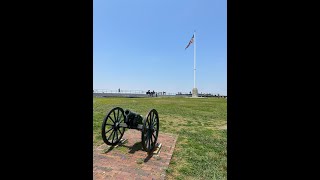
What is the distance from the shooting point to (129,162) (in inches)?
201

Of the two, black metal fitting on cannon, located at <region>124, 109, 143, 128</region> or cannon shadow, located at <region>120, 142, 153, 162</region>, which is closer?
cannon shadow, located at <region>120, 142, 153, 162</region>

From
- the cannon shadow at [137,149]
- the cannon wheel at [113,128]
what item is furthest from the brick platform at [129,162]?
the cannon wheel at [113,128]

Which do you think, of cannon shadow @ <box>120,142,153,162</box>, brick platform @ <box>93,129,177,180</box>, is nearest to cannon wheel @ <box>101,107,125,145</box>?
brick platform @ <box>93,129,177,180</box>

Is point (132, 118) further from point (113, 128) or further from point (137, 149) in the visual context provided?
point (137, 149)

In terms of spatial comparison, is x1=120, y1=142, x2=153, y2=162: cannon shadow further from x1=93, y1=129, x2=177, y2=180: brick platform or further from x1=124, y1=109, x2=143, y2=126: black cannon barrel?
x1=124, y1=109, x2=143, y2=126: black cannon barrel

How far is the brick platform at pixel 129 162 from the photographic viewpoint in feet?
14.4

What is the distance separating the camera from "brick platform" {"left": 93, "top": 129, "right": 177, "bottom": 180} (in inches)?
173

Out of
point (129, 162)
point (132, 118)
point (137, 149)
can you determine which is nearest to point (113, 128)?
point (132, 118)
